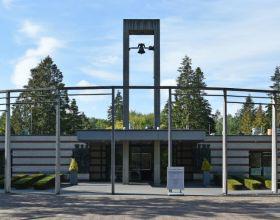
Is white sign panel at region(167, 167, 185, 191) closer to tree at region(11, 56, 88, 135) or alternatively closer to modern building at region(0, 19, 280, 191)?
modern building at region(0, 19, 280, 191)

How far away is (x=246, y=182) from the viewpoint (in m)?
29.3

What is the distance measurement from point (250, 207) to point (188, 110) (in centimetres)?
6136

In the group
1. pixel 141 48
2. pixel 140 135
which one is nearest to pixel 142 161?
pixel 140 135

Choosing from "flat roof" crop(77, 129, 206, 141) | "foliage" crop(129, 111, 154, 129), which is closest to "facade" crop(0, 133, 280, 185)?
"flat roof" crop(77, 129, 206, 141)

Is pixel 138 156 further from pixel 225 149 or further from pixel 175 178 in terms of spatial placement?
pixel 225 149

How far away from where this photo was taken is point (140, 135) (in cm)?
3120

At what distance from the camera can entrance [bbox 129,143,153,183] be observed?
36406 millimetres

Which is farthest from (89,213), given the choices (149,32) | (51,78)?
(51,78)

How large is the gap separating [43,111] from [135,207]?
57270mm

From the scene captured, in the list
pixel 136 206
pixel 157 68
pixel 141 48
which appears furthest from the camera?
pixel 157 68

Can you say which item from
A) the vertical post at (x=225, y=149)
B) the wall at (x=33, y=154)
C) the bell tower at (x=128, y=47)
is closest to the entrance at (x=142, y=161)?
the bell tower at (x=128, y=47)

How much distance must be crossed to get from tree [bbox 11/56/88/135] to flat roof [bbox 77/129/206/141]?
123 ft

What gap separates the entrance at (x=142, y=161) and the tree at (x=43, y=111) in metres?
34.3

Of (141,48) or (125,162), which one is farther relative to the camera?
(125,162)
